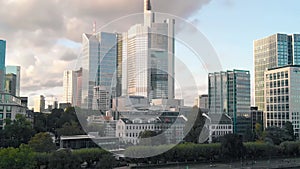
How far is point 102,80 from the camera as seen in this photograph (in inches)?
1267

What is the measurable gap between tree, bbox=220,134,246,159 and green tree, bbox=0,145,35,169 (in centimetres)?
854

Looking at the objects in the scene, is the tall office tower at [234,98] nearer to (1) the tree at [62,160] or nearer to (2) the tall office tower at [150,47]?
(2) the tall office tower at [150,47]

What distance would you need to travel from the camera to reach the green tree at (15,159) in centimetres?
944

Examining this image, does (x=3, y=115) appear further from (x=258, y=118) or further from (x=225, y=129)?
(x=258, y=118)

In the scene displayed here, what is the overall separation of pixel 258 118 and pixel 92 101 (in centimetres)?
1565

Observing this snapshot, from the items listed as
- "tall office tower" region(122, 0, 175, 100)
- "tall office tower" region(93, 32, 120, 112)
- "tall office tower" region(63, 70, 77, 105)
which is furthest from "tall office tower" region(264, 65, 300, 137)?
"tall office tower" region(63, 70, 77, 105)


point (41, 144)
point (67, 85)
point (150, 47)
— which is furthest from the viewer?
point (67, 85)

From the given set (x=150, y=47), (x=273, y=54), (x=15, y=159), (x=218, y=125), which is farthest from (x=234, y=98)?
(x=15, y=159)

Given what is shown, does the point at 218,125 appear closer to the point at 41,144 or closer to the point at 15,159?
the point at 41,144

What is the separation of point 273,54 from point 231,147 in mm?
21661

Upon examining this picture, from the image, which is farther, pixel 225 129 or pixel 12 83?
pixel 12 83

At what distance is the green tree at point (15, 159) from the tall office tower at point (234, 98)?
2058 centimetres

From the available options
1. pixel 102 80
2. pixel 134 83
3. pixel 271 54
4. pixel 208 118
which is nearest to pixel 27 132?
pixel 134 83

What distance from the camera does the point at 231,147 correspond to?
14.7 m
